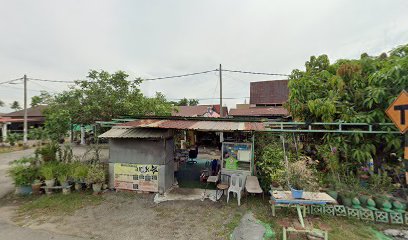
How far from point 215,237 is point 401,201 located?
5.42 metres

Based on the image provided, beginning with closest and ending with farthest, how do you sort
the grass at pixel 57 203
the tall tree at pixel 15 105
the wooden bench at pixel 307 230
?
the wooden bench at pixel 307 230 < the grass at pixel 57 203 < the tall tree at pixel 15 105

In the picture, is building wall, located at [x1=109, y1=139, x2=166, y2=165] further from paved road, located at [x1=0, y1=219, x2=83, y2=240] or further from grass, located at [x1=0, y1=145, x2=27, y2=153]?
grass, located at [x1=0, y1=145, x2=27, y2=153]

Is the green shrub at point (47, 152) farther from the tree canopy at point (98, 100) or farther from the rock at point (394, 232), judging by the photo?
the rock at point (394, 232)

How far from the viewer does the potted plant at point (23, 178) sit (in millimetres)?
7531

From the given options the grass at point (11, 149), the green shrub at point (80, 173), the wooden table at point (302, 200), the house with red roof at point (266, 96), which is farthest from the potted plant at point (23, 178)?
the house with red roof at point (266, 96)

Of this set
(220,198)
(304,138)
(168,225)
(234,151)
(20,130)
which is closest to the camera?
(168,225)

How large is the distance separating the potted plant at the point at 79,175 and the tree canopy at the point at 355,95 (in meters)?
8.67

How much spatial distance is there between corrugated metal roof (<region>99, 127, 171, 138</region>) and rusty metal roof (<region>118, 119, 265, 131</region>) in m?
0.26

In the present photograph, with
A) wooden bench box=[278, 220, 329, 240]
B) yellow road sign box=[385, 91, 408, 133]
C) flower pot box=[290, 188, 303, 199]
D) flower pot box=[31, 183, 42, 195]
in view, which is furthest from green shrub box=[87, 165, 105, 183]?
yellow road sign box=[385, 91, 408, 133]

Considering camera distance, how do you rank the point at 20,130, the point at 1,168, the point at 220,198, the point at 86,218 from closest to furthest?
1. the point at 86,218
2. the point at 220,198
3. the point at 1,168
4. the point at 20,130

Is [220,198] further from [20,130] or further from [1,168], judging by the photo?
[20,130]

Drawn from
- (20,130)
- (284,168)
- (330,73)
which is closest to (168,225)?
(284,168)

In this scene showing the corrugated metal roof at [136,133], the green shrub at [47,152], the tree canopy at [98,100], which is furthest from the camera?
the tree canopy at [98,100]

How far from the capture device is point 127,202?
22.8 feet
